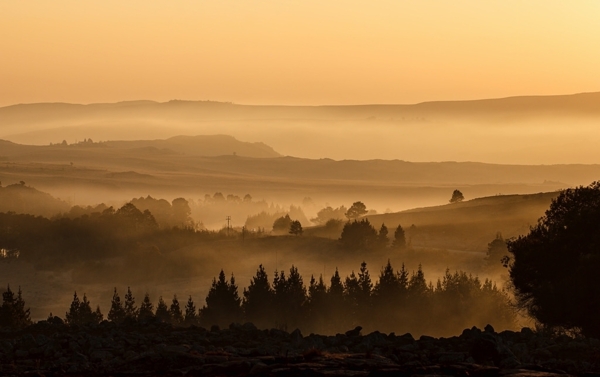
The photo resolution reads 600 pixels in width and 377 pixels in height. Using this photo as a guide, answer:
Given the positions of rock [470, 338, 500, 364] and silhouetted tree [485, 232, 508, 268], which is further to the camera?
silhouetted tree [485, 232, 508, 268]

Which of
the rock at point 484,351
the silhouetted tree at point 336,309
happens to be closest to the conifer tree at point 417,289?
the silhouetted tree at point 336,309

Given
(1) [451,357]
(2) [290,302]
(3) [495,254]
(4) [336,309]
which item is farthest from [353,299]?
(1) [451,357]

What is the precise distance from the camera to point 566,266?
62562 mm

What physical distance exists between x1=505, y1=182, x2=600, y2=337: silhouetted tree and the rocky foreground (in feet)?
41.4

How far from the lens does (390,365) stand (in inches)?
1478

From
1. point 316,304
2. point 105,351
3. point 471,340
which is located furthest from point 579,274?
point 316,304

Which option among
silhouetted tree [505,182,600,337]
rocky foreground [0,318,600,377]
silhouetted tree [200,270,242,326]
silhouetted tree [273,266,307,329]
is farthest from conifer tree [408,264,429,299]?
rocky foreground [0,318,600,377]

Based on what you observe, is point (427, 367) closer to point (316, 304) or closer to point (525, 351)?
point (525, 351)

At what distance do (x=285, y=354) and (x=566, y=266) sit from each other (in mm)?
28098

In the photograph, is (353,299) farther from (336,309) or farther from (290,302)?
(290,302)

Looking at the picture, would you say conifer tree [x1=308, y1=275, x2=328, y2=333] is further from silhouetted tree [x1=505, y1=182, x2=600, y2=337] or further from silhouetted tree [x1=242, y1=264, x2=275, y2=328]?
silhouetted tree [x1=505, y1=182, x2=600, y2=337]

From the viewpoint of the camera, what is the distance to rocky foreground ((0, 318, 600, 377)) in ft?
122

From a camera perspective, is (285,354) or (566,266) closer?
(285,354)

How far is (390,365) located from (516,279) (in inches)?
1141
